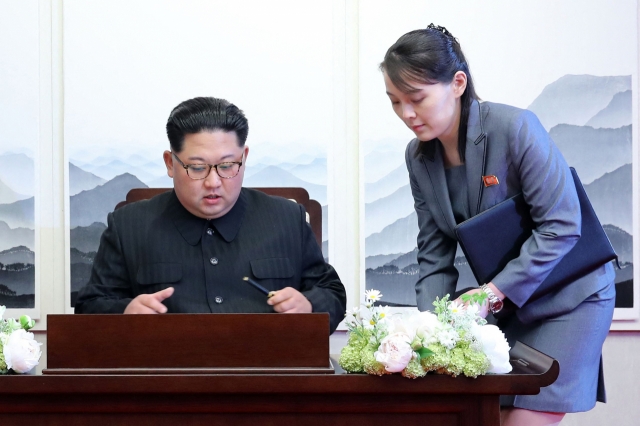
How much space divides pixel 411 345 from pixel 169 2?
2263 millimetres

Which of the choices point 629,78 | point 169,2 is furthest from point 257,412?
point 629,78

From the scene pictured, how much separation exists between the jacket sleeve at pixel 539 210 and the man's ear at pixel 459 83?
0.53 ft

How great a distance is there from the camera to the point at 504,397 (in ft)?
6.57

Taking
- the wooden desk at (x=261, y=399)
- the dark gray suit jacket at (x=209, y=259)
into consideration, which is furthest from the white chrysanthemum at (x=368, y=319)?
the dark gray suit jacket at (x=209, y=259)

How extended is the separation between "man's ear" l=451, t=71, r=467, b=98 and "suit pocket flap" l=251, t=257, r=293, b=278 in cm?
68

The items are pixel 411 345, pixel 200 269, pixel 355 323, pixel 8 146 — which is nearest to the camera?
pixel 411 345

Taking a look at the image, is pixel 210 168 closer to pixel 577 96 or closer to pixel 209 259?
pixel 209 259

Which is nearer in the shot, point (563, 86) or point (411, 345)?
point (411, 345)

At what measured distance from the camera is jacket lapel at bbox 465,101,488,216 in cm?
201

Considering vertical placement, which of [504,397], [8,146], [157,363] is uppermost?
[8,146]

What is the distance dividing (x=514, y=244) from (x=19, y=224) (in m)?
2.16

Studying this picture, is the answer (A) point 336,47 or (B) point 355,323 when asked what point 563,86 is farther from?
(B) point 355,323

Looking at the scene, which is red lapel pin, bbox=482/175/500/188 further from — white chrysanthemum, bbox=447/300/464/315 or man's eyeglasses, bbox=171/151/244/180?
man's eyeglasses, bbox=171/151/244/180

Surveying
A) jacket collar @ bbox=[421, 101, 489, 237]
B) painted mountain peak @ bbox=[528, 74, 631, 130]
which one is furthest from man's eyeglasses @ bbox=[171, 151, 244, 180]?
painted mountain peak @ bbox=[528, 74, 631, 130]
